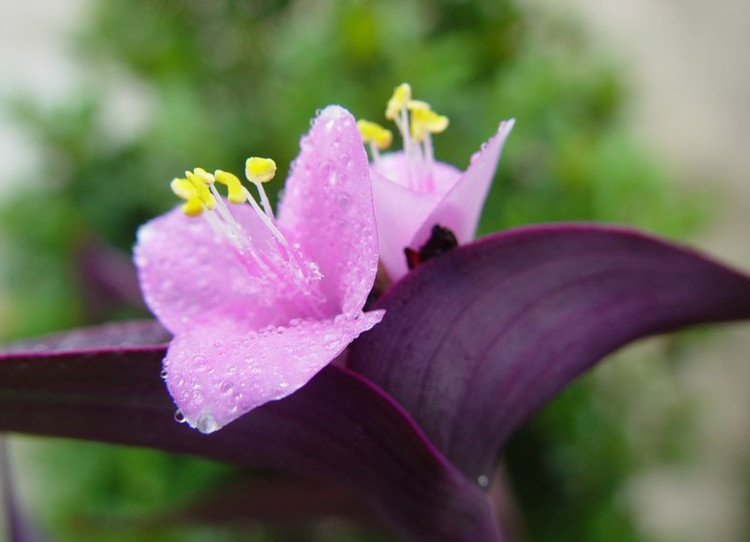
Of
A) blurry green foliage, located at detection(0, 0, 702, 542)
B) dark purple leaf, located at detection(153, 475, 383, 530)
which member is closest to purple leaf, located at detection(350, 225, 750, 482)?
dark purple leaf, located at detection(153, 475, 383, 530)

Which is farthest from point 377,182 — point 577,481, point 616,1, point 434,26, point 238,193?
point 616,1

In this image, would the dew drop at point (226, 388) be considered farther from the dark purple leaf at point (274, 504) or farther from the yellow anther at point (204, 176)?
the dark purple leaf at point (274, 504)

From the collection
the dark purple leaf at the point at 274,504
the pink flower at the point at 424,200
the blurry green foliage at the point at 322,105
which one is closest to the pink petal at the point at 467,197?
the pink flower at the point at 424,200

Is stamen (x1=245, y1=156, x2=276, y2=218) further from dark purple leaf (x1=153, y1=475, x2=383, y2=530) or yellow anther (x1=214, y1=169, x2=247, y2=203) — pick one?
dark purple leaf (x1=153, y1=475, x2=383, y2=530)

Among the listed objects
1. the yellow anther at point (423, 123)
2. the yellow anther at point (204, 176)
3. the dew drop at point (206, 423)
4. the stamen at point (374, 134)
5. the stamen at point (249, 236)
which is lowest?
the dew drop at point (206, 423)

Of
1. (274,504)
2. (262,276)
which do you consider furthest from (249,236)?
(274,504)

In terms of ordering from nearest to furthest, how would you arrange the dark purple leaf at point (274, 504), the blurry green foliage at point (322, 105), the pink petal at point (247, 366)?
the pink petal at point (247, 366) < the dark purple leaf at point (274, 504) < the blurry green foliage at point (322, 105)
